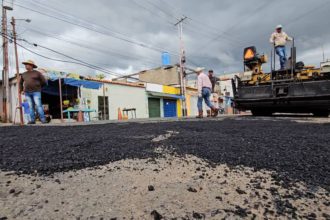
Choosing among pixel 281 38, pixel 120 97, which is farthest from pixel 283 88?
pixel 120 97

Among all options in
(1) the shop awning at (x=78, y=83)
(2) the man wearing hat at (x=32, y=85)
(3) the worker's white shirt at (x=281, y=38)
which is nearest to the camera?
(2) the man wearing hat at (x=32, y=85)

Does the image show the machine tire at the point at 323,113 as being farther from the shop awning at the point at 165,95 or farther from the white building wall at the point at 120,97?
the shop awning at the point at 165,95

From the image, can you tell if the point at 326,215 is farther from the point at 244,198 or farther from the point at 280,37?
the point at 280,37

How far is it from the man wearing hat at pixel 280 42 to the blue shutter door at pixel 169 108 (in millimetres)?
17025

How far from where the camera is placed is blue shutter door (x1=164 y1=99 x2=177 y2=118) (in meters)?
24.3

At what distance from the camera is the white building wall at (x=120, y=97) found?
16.1 meters

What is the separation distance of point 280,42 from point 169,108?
18.1 metres

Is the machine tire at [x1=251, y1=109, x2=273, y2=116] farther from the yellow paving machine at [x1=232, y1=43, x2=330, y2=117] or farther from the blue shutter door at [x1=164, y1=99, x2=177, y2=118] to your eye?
the blue shutter door at [x1=164, y1=99, x2=177, y2=118]

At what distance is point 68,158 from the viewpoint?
2.01m

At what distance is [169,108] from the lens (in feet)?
81.8

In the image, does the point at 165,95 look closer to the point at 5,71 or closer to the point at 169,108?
the point at 169,108

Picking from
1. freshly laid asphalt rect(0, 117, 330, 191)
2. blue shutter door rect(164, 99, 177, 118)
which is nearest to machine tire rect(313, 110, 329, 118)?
freshly laid asphalt rect(0, 117, 330, 191)

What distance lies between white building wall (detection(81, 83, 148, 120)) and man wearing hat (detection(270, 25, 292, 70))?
11.8m

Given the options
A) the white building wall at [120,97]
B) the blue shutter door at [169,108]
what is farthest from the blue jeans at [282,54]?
the blue shutter door at [169,108]
